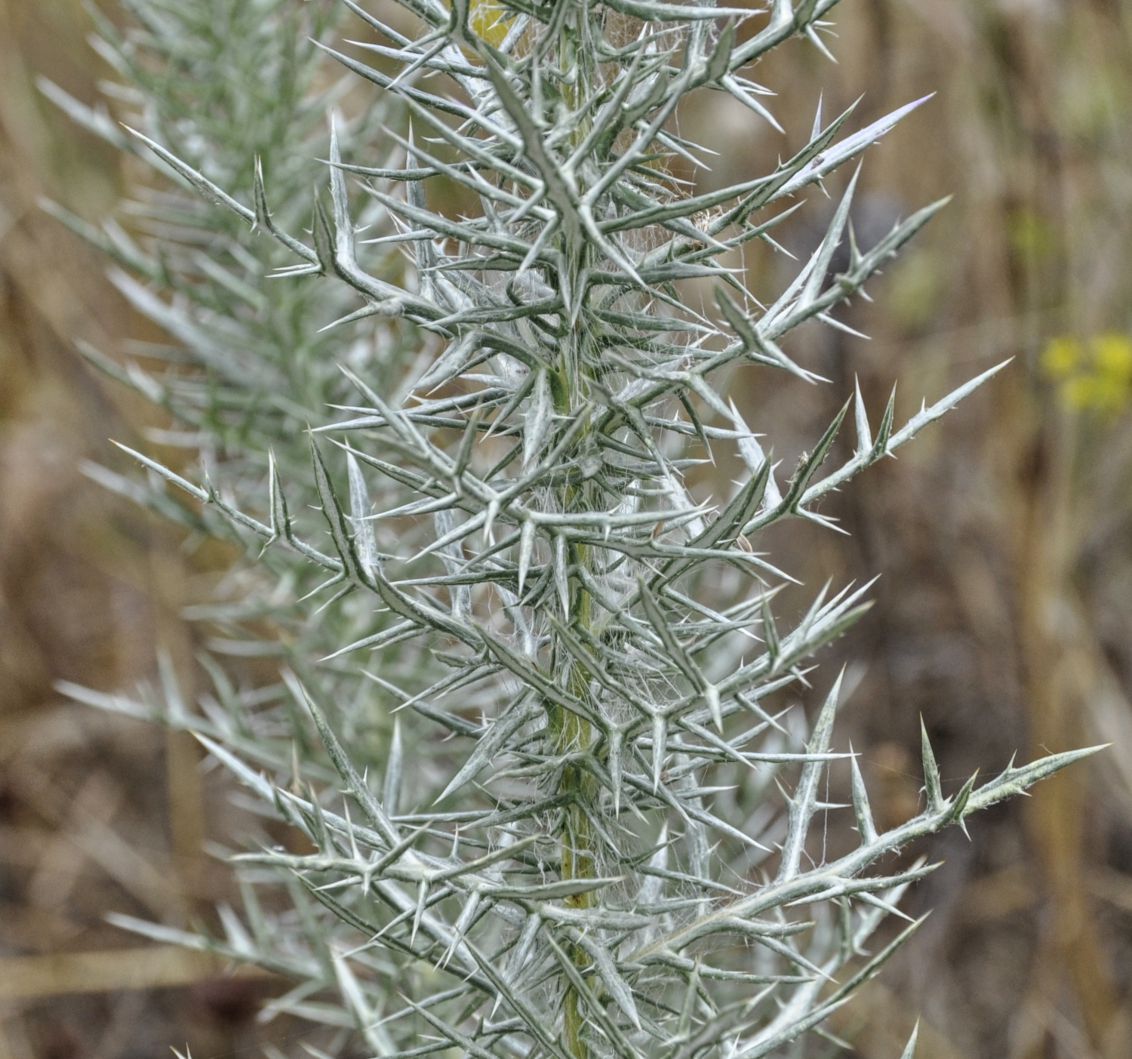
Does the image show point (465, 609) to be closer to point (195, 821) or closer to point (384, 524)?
point (384, 524)

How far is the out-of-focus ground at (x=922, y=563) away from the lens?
2457 mm

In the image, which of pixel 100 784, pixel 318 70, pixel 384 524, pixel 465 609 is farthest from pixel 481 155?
pixel 100 784

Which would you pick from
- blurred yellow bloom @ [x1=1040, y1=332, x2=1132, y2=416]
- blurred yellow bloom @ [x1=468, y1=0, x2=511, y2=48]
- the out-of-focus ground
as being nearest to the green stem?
blurred yellow bloom @ [x1=468, y1=0, x2=511, y2=48]

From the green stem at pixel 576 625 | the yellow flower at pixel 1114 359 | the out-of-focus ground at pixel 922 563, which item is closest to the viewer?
the green stem at pixel 576 625

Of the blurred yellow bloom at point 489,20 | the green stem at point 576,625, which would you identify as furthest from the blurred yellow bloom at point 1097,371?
the green stem at point 576,625

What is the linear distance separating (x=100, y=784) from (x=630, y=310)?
2.79 meters

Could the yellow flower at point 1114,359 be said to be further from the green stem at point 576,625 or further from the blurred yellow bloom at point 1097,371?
the green stem at point 576,625

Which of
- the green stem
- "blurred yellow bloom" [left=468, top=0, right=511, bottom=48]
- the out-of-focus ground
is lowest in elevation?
the out-of-focus ground

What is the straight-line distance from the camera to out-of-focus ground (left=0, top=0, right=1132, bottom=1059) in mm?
2457

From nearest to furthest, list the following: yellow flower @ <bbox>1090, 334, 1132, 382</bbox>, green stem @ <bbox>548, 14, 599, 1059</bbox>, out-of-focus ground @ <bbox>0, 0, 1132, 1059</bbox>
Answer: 1. green stem @ <bbox>548, 14, 599, 1059</bbox>
2. yellow flower @ <bbox>1090, 334, 1132, 382</bbox>
3. out-of-focus ground @ <bbox>0, 0, 1132, 1059</bbox>

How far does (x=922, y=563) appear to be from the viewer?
127 inches

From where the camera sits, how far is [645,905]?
2.75 ft

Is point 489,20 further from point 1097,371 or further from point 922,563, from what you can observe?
point 922,563

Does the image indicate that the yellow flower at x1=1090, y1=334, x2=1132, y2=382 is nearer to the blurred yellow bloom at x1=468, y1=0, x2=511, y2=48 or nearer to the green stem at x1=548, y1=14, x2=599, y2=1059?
the blurred yellow bloom at x1=468, y1=0, x2=511, y2=48
